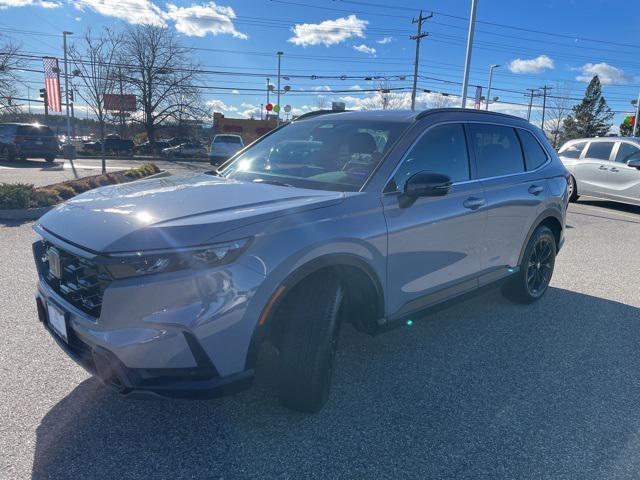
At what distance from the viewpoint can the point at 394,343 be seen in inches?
149

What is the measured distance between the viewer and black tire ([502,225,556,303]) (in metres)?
4.53

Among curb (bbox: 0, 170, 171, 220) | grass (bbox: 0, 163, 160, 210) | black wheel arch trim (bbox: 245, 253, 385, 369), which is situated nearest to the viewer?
black wheel arch trim (bbox: 245, 253, 385, 369)

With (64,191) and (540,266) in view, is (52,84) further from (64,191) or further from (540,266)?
(540,266)

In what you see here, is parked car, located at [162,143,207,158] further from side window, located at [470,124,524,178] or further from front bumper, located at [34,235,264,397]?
front bumper, located at [34,235,264,397]

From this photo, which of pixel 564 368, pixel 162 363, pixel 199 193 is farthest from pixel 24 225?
pixel 564 368

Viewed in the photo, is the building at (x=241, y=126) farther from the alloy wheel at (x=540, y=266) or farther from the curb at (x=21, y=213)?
the alloy wheel at (x=540, y=266)

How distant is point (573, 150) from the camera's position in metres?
13.0

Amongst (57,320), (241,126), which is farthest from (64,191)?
(241,126)

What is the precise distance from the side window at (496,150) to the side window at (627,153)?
905cm

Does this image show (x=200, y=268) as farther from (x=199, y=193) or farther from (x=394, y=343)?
(x=394, y=343)

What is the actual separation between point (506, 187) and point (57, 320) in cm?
347

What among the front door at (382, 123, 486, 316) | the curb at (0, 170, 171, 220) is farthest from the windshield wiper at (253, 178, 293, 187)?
the curb at (0, 170, 171, 220)

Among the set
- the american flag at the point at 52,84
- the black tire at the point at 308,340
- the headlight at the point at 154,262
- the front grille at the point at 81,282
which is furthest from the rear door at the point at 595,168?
the american flag at the point at 52,84

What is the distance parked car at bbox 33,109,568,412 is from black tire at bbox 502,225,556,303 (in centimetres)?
56
